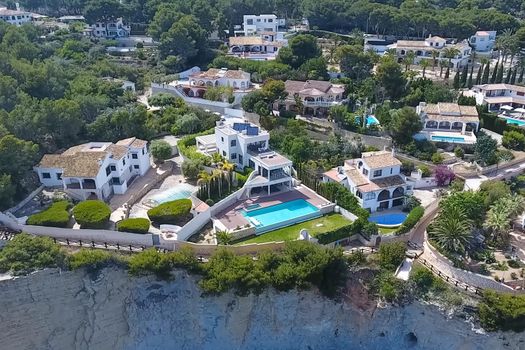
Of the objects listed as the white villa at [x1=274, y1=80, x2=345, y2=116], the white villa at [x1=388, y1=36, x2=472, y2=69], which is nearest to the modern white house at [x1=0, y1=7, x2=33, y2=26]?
the white villa at [x1=274, y1=80, x2=345, y2=116]

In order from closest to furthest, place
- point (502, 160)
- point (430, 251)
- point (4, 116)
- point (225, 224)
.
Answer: point (430, 251), point (225, 224), point (4, 116), point (502, 160)

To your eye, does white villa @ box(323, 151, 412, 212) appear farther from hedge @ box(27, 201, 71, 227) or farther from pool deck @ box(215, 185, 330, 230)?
hedge @ box(27, 201, 71, 227)

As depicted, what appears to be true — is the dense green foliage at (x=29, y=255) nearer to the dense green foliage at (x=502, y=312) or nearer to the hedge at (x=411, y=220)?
the hedge at (x=411, y=220)

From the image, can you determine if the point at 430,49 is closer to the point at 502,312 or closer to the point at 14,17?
the point at 502,312

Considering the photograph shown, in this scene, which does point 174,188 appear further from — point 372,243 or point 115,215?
point 372,243

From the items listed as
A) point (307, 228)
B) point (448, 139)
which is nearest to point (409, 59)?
point (448, 139)

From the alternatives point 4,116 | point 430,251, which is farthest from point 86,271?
point 430,251
